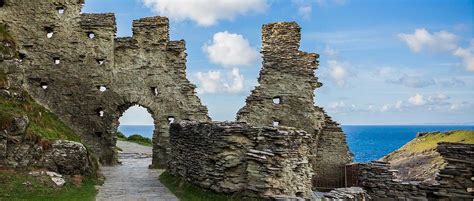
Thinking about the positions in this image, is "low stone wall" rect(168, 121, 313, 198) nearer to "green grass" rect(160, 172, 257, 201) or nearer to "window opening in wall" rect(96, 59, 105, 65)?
"green grass" rect(160, 172, 257, 201)

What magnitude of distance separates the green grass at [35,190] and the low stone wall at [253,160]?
4334mm

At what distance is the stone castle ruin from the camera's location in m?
30.8

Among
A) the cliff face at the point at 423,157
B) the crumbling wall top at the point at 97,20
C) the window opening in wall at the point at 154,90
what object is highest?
the crumbling wall top at the point at 97,20

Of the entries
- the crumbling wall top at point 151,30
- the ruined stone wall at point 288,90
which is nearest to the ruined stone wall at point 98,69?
the crumbling wall top at point 151,30

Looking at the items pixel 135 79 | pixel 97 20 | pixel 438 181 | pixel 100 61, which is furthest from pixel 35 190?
pixel 97 20

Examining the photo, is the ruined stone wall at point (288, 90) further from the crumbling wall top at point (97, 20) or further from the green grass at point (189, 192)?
the crumbling wall top at point (97, 20)

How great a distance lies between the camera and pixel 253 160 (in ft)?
56.4

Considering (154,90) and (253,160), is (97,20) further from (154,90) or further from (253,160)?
(253,160)

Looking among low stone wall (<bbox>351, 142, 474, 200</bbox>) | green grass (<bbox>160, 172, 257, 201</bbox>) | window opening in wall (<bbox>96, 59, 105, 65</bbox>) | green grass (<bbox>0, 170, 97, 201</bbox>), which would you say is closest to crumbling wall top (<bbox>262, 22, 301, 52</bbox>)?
low stone wall (<bbox>351, 142, 474, 200</bbox>)

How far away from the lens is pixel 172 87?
32.0 m

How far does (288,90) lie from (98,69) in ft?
37.5

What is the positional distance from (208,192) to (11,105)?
353 inches

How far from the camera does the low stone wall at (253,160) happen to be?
17.0 meters

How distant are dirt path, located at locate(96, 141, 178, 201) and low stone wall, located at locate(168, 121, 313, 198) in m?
1.95
